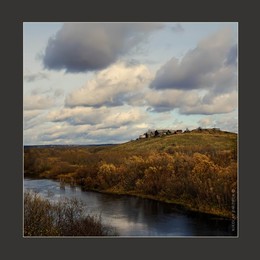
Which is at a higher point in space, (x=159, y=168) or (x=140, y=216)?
(x=159, y=168)

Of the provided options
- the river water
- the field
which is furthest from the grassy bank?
the field

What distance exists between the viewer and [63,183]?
1438 centimetres

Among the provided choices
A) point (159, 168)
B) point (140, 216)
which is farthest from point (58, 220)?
point (159, 168)

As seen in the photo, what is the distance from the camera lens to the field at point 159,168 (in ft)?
46.6

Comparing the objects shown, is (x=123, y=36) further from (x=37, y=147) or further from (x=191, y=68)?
(x=37, y=147)

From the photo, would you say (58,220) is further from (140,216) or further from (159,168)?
(159,168)

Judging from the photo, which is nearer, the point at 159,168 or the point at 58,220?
the point at 58,220

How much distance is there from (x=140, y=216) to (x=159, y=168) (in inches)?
39.7

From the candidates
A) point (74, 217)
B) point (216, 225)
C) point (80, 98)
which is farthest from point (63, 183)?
point (216, 225)

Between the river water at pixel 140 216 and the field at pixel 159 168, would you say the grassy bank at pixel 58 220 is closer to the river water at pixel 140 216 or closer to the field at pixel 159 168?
the river water at pixel 140 216

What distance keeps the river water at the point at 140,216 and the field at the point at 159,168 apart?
6.0 inches

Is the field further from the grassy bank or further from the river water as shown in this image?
the grassy bank

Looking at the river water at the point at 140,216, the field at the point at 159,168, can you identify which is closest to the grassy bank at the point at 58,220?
the river water at the point at 140,216

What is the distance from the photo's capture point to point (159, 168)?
47.3ft
